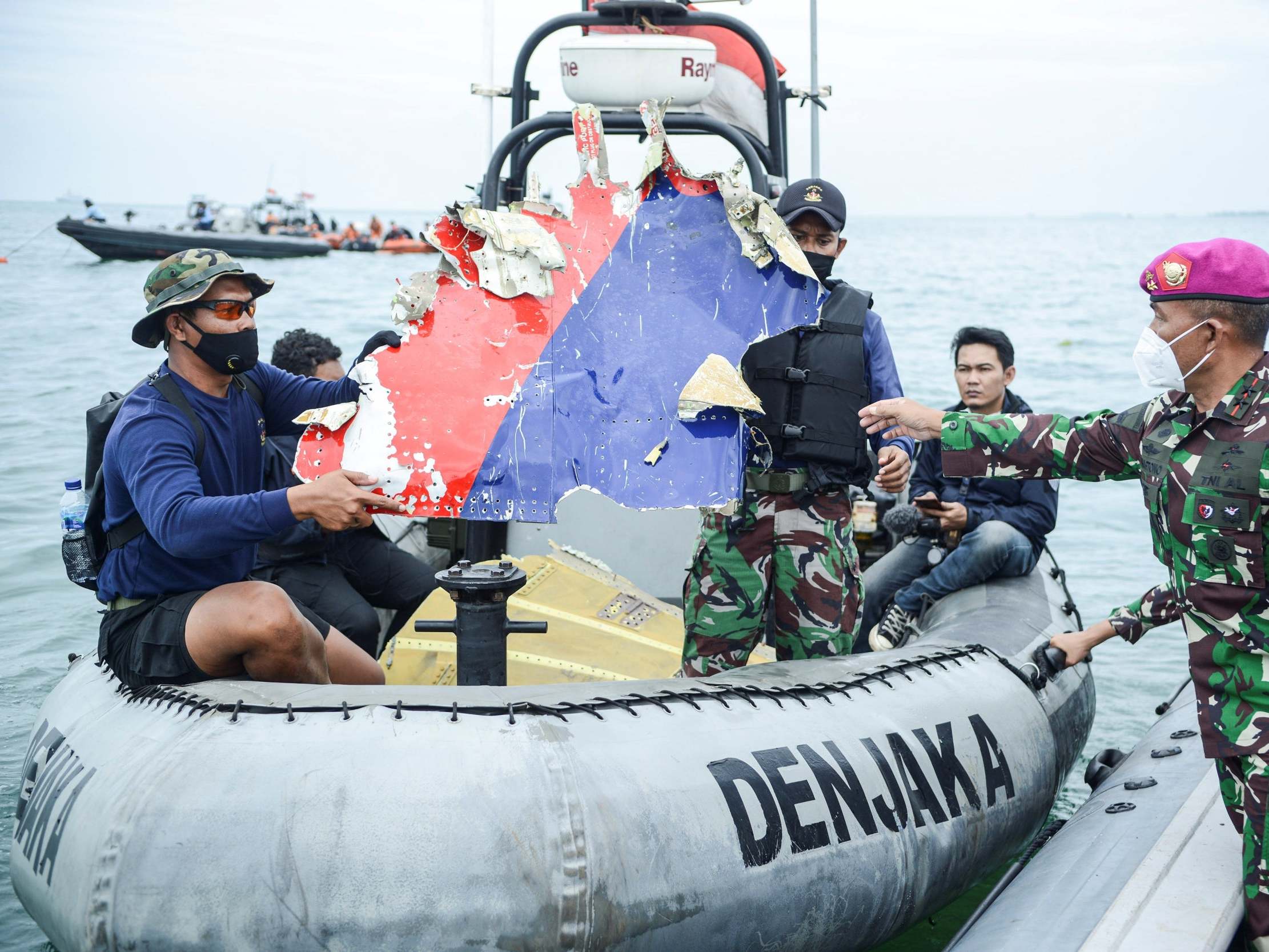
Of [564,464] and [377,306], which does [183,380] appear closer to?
[564,464]

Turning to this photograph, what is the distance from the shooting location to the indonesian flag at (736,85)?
17.3 ft

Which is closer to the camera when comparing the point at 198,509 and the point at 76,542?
the point at 198,509

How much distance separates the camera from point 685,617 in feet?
12.3

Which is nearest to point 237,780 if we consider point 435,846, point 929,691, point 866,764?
point 435,846

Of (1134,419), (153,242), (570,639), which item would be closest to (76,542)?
(570,639)

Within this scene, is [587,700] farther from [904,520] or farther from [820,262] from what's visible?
[904,520]

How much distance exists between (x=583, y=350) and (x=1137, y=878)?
1868 millimetres

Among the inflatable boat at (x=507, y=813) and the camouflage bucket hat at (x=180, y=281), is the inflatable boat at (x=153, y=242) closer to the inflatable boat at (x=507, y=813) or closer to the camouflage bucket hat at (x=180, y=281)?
the camouflage bucket hat at (x=180, y=281)

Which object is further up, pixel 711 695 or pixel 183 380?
pixel 183 380

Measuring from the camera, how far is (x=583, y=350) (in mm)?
3428

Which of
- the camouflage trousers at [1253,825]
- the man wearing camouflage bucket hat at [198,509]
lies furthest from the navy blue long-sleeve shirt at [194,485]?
the camouflage trousers at [1253,825]

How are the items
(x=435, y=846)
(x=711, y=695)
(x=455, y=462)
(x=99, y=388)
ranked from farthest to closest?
1. (x=99, y=388)
2. (x=455, y=462)
3. (x=711, y=695)
4. (x=435, y=846)

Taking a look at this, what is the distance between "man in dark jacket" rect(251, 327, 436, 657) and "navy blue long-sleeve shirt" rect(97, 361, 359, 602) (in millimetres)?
844

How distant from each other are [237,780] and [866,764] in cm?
144
